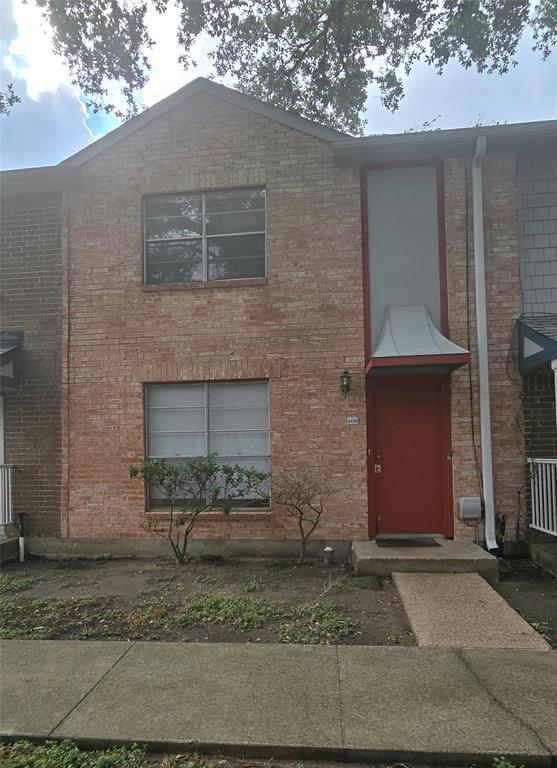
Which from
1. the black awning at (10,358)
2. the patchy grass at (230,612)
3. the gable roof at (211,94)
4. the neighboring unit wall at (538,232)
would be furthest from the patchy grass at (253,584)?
the gable roof at (211,94)

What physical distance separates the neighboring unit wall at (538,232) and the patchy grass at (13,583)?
24.6ft

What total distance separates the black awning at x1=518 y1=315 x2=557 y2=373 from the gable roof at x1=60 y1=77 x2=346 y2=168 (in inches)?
152

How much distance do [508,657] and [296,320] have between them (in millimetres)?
4811

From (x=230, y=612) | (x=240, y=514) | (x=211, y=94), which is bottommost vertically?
(x=230, y=612)

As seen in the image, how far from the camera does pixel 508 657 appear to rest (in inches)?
150

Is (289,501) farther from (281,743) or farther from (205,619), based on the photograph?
(281,743)

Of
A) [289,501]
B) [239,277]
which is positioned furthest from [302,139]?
[289,501]

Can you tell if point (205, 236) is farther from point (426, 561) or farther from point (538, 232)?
point (426, 561)

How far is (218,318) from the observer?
24.2ft

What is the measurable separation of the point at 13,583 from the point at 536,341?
7.22m

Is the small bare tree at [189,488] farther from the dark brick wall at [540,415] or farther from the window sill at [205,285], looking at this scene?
the dark brick wall at [540,415]

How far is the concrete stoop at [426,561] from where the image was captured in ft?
18.9

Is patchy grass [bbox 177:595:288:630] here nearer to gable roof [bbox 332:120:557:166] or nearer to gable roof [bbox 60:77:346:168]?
gable roof [bbox 332:120:557:166]

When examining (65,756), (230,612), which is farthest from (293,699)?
(230,612)
